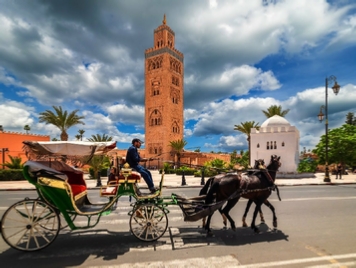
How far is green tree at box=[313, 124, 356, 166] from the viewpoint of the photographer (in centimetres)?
2920

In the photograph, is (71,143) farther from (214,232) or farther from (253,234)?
(253,234)

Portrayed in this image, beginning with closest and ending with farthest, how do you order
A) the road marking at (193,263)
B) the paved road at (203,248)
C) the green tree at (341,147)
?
the road marking at (193,263) < the paved road at (203,248) < the green tree at (341,147)

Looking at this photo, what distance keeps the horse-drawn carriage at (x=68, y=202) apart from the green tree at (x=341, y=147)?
102ft

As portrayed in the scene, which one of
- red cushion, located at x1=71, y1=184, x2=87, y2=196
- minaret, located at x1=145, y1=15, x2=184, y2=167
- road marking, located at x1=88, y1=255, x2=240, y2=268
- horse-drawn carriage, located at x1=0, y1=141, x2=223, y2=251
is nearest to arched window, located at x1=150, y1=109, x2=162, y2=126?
minaret, located at x1=145, y1=15, x2=184, y2=167

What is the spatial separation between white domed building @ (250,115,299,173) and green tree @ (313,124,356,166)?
650 centimetres

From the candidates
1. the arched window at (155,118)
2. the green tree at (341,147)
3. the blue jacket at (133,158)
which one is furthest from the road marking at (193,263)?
the arched window at (155,118)

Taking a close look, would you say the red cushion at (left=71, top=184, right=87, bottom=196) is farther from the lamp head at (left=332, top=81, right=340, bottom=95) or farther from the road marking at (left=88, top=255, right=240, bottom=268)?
the lamp head at (left=332, top=81, right=340, bottom=95)

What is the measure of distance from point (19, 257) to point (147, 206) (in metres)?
2.49

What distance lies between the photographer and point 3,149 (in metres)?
26.9

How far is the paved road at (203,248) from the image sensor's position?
395 centimetres

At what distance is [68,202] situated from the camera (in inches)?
185

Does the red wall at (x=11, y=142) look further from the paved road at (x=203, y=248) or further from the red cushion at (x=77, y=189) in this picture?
the paved road at (x=203, y=248)

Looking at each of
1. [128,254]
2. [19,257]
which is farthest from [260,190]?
[19,257]

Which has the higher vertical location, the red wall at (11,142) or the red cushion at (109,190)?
the red wall at (11,142)
